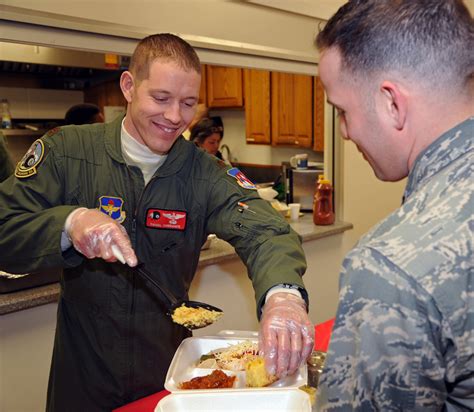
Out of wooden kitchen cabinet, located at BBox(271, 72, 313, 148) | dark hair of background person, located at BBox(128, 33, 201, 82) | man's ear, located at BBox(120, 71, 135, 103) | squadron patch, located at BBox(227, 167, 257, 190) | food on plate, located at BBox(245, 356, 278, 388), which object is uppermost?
wooden kitchen cabinet, located at BBox(271, 72, 313, 148)

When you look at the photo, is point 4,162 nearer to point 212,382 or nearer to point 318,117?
point 212,382

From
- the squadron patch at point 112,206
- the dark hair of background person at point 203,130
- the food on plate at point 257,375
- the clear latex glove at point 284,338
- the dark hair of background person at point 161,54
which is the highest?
the dark hair of background person at point 203,130

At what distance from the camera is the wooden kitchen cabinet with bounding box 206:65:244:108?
15.4ft

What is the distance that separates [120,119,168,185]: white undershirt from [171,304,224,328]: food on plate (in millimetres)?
442

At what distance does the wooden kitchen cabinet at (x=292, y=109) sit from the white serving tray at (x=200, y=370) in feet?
9.42

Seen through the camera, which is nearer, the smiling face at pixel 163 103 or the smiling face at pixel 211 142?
the smiling face at pixel 163 103

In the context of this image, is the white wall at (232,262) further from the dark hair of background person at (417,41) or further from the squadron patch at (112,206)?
the dark hair of background person at (417,41)

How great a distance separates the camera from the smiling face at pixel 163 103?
1477mm

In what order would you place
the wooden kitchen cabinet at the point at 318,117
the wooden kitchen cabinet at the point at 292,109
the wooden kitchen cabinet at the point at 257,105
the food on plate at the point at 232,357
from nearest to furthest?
1. the food on plate at the point at 232,357
2. the wooden kitchen cabinet at the point at 318,117
3. the wooden kitchen cabinet at the point at 292,109
4. the wooden kitchen cabinet at the point at 257,105

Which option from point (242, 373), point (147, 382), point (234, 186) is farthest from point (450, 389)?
point (147, 382)

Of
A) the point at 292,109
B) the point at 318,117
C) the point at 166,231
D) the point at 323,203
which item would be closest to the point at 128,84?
the point at 166,231

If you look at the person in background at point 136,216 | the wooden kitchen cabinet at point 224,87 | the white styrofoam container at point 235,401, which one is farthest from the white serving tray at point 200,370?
the wooden kitchen cabinet at point 224,87

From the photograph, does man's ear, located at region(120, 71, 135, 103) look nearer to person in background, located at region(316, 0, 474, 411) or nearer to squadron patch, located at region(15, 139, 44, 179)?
squadron patch, located at region(15, 139, 44, 179)

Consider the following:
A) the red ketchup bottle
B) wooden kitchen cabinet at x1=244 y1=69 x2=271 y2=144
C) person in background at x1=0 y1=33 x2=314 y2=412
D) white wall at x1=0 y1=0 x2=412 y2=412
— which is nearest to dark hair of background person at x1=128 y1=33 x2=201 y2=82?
person in background at x1=0 y1=33 x2=314 y2=412
